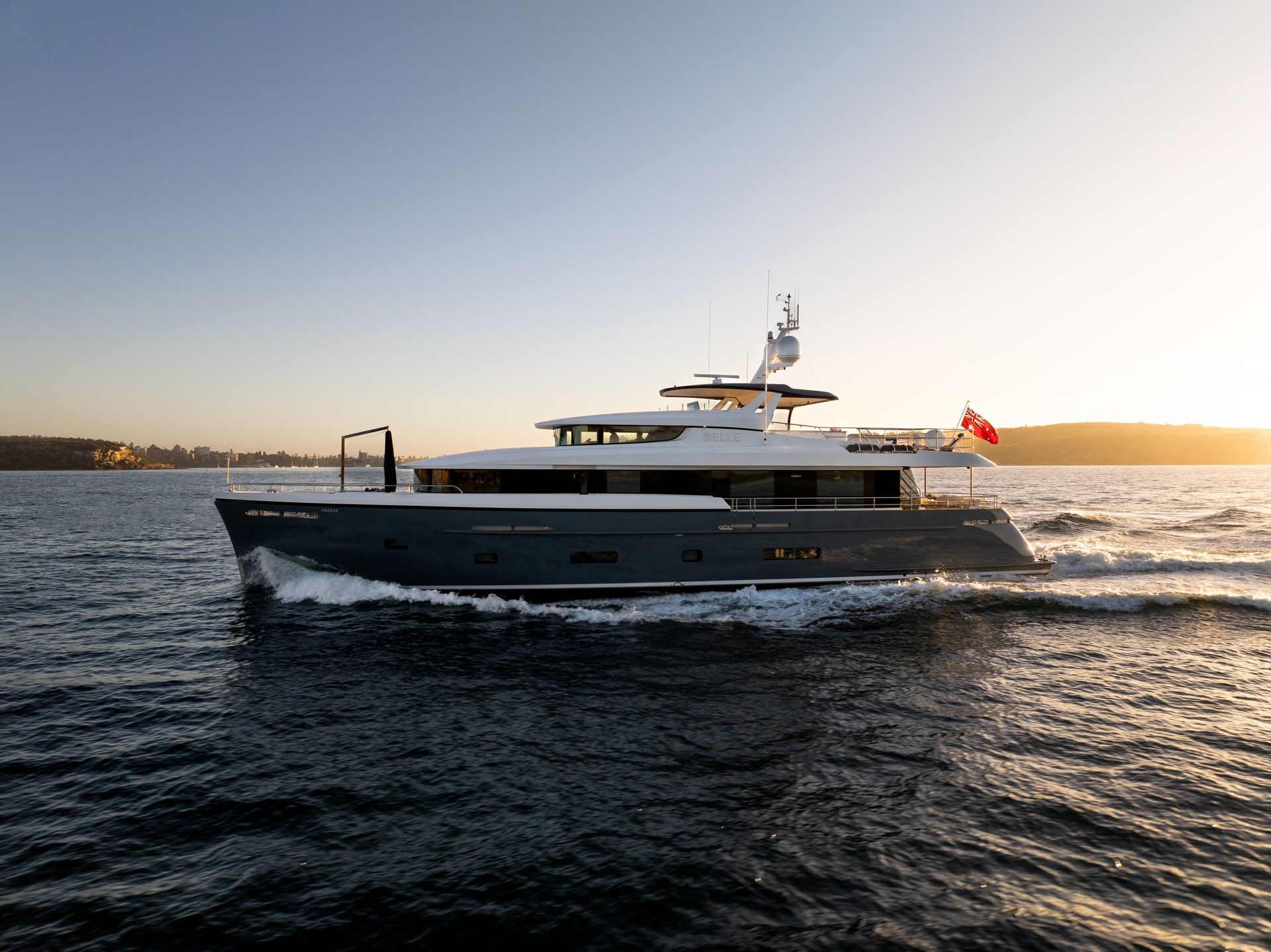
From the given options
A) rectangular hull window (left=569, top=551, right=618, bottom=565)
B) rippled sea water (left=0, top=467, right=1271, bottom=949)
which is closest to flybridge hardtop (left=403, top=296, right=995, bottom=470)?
rectangular hull window (left=569, top=551, right=618, bottom=565)

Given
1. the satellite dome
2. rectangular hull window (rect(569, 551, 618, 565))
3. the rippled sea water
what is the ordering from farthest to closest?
the satellite dome < rectangular hull window (rect(569, 551, 618, 565)) < the rippled sea water

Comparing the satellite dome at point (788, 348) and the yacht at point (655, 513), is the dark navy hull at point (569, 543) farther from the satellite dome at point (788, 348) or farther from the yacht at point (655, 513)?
the satellite dome at point (788, 348)

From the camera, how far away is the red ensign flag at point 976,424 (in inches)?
693

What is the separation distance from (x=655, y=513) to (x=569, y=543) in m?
2.31

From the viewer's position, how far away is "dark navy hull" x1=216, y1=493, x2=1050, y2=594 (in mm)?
14922

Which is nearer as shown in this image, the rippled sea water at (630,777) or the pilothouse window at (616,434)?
the rippled sea water at (630,777)

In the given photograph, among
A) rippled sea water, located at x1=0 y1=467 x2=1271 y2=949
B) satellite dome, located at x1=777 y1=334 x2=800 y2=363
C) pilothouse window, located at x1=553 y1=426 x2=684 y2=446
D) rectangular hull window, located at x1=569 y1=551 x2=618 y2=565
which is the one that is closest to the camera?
rippled sea water, located at x1=0 y1=467 x2=1271 y2=949

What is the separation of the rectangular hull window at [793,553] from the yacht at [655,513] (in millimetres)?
36

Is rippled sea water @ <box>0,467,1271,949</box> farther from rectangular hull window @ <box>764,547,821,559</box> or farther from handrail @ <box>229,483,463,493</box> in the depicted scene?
handrail @ <box>229,483,463,493</box>

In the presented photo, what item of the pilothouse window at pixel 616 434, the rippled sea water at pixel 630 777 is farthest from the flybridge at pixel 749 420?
the rippled sea water at pixel 630 777

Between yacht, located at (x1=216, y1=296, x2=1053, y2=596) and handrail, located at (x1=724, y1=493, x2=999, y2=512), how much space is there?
6 cm

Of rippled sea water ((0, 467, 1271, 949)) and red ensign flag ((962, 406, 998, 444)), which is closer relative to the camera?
rippled sea water ((0, 467, 1271, 949))

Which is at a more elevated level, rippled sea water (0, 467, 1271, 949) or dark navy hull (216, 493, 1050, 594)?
dark navy hull (216, 493, 1050, 594)

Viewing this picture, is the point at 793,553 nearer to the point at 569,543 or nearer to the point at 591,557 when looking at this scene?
the point at 591,557
